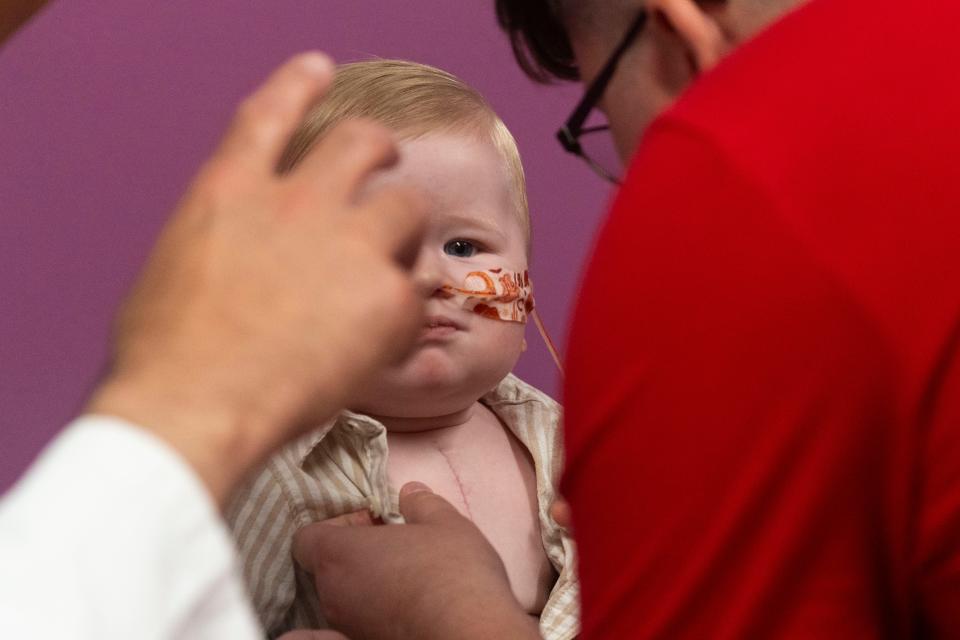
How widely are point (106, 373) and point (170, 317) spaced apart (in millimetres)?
36

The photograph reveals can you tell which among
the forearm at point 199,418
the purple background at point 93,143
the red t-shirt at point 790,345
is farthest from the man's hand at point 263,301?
the purple background at point 93,143

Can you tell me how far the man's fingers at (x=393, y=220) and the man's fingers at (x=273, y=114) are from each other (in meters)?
0.04

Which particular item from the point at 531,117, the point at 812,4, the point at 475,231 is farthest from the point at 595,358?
the point at 531,117

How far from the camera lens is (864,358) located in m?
0.49

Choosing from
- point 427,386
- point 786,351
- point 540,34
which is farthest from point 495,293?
point 786,351

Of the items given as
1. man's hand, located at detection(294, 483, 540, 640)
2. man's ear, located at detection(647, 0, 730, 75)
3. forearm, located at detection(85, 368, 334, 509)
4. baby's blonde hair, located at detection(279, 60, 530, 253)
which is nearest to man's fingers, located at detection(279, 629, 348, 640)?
man's hand, located at detection(294, 483, 540, 640)

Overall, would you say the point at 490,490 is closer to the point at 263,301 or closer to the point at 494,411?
the point at 494,411

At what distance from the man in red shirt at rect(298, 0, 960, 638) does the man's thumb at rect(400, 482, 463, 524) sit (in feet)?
1.45

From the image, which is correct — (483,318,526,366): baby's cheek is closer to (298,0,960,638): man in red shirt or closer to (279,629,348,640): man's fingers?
(279,629,348,640): man's fingers

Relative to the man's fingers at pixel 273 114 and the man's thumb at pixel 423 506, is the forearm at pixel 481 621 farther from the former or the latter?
the man's fingers at pixel 273 114

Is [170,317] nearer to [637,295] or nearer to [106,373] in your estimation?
[106,373]

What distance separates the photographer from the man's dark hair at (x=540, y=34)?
780 millimetres

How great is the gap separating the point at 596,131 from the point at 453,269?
0.30m

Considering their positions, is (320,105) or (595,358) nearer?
(595,358)
